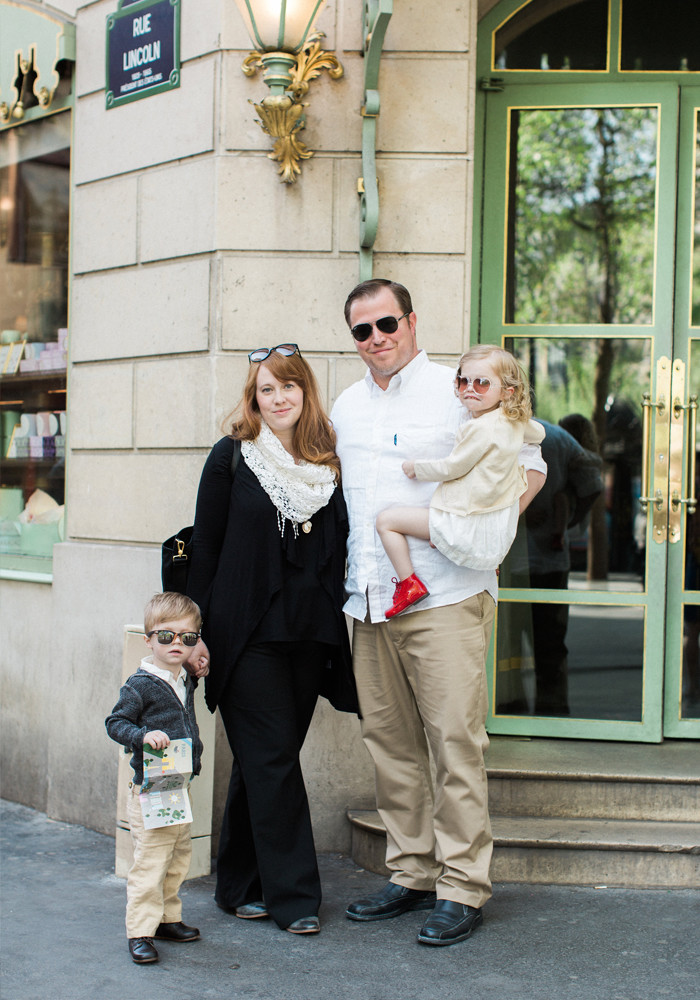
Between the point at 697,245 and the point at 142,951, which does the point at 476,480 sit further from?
the point at 697,245

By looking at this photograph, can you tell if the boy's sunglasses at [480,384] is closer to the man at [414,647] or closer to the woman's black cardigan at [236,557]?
the man at [414,647]

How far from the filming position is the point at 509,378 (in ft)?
11.2

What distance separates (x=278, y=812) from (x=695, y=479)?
8.53ft

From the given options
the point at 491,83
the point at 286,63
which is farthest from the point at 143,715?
the point at 491,83

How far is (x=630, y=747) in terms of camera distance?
482cm

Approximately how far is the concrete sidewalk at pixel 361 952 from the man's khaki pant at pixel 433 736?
0.79 ft

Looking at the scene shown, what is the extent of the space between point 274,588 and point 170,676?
431mm

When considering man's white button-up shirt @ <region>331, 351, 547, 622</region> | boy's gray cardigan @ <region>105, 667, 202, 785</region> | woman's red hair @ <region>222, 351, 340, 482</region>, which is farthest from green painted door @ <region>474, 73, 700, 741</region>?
boy's gray cardigan @ <region>105, 667, 202, 785</region>

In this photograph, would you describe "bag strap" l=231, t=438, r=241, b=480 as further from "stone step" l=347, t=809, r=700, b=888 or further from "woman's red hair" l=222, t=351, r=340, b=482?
"stone step" l=347, t=809, r=700, b=888

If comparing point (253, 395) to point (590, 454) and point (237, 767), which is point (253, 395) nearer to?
point (237, 767)

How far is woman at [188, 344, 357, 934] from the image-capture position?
3.55 metres

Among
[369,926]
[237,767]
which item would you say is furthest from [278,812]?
[369,926]

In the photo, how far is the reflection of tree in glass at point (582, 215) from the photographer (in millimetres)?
5008

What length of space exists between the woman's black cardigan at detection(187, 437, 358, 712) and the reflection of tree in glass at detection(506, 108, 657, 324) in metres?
1.92
